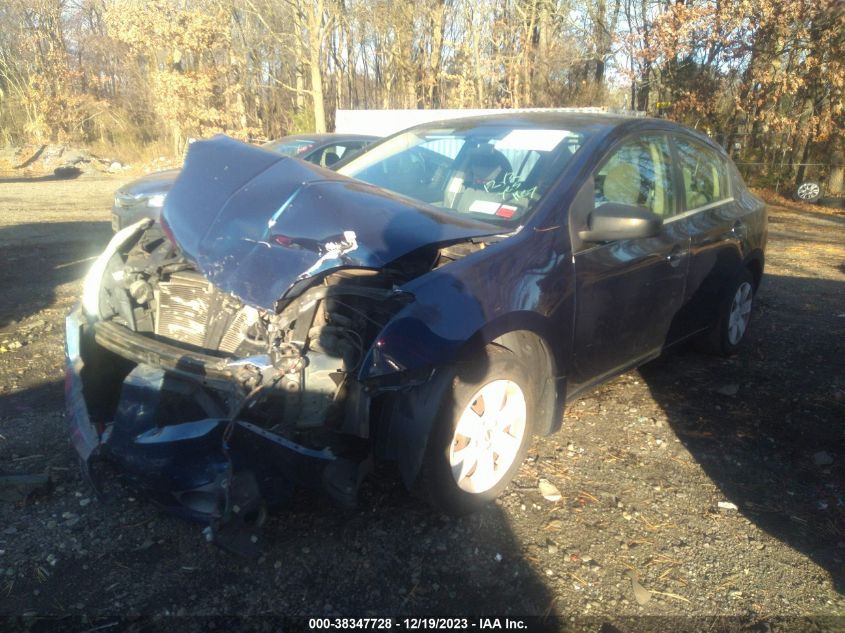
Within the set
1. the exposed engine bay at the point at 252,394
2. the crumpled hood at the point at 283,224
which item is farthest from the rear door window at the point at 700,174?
the exposed engine bay at the point at 252,394

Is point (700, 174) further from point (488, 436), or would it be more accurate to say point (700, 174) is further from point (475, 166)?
point (488, 436)

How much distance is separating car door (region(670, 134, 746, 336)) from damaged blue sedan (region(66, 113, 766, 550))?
0.85ft

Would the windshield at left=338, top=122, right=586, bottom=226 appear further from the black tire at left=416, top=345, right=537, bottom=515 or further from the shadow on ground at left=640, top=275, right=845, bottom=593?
the shadow on ground at left=640, top=275, right=845, bottom=593

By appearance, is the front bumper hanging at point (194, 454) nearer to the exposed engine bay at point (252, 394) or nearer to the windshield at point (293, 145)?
the exposed engine bay at point (252, 394)

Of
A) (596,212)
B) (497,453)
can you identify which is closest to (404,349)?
(497,453)

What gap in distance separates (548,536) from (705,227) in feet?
8.29

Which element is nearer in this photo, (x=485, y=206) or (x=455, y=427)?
(x=455, y=427)

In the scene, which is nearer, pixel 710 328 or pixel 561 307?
pixel 561 307

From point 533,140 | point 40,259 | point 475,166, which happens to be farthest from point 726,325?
point 40,259

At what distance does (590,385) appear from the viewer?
148 inches

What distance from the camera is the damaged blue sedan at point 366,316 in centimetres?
262

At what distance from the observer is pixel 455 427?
2854 millimetres

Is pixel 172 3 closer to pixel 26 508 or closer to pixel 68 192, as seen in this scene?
pixel 68 192

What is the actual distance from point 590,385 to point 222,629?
231 centimetres
